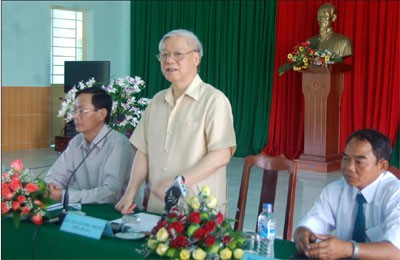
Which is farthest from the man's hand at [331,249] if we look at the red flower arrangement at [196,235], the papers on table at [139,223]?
the papers on table at [139,223]

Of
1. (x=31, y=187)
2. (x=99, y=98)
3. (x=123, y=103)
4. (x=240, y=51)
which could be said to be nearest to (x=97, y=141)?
(x=99, y=98)

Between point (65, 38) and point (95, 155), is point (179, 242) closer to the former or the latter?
point (95, 155)

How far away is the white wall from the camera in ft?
29.8

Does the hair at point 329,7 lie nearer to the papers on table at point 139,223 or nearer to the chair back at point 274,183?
the chair back at point 274,183

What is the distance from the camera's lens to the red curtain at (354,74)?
7.71 m

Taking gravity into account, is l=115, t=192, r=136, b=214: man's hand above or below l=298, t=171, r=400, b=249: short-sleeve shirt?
below

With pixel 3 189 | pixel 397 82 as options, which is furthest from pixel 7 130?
pixel 3 189

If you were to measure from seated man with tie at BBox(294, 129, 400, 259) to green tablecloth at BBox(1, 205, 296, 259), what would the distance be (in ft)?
0.48

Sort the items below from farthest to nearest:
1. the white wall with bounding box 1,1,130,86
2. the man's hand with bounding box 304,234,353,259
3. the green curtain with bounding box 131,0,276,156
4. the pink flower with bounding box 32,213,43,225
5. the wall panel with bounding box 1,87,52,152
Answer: the wall panel with bounding box 1,87,52,152, the white wall with bounding box 1,1,130,86, the green curtain with bounding box 131,0,276,156, the pink flower with bounding box 32,213,43,225, the man's hand with bounding box 304,234,353,259

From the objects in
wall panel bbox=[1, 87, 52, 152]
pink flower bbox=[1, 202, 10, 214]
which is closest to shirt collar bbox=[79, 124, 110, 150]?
pink flower bbox=[1, 202, 10, 214]

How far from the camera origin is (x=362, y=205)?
2.26m

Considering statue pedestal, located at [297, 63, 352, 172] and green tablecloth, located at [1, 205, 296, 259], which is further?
statue pedestal, located at [297, 63, 352, 172]

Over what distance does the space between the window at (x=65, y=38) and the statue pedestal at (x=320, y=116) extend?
424 cm

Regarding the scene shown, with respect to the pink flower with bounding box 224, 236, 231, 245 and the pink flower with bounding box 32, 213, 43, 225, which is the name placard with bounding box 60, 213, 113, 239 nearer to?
the pink flower with bounding box 32, 213, 43, 225
